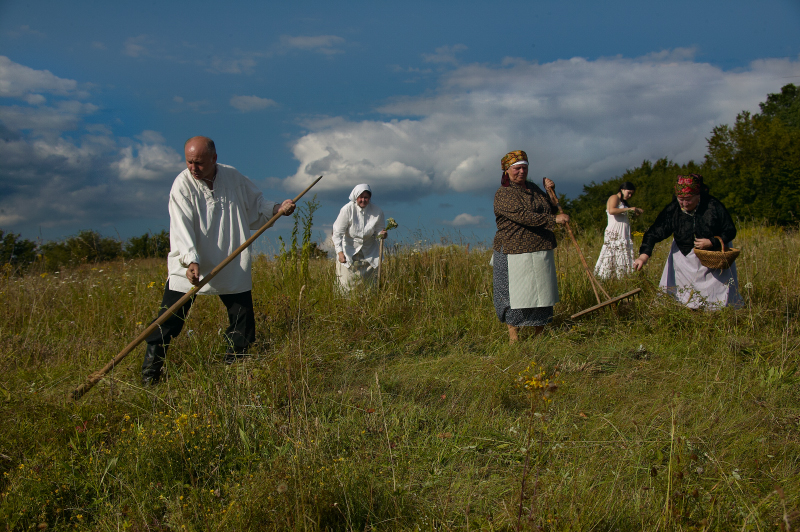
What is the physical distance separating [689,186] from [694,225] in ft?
1.24

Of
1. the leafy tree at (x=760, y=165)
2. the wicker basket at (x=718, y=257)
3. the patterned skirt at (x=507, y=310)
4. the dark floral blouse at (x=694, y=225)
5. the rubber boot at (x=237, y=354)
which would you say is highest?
the leafy tree at (x=760, y=165)

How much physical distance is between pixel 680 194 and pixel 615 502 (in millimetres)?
3464

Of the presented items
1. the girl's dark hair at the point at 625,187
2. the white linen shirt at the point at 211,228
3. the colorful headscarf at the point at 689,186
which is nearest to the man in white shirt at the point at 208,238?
the white linen shirt at the point at 211,228

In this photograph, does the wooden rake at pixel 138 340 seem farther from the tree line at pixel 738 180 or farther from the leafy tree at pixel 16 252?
the tree line at pixel 738 180

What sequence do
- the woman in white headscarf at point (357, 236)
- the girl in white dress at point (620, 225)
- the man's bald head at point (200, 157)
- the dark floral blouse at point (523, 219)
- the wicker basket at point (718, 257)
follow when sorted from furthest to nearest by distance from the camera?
the girl in white dress at point (620, 225), the woman in white headscarf at point (357, 236), the dark floral blouse at point (523, 219), the wicker basket at point (718, 257), the man's bald head at point (200, 157)

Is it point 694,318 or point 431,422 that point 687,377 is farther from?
point 431,422

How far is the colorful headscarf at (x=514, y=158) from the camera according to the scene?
4594mm

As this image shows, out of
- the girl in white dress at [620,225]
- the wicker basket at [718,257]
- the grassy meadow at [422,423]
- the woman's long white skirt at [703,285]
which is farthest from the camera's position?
the girl in white dress at [620,225]

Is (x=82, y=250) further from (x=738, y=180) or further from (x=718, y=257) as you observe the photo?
(x=738, y=180)

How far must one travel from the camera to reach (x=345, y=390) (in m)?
3.30

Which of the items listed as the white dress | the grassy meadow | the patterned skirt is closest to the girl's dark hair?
the white dress

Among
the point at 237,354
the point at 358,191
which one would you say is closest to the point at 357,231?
the point at 358,191

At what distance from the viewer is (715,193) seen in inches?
730

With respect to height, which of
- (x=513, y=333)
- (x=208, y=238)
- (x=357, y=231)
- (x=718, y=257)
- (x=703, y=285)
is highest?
(x=357, y=231)
